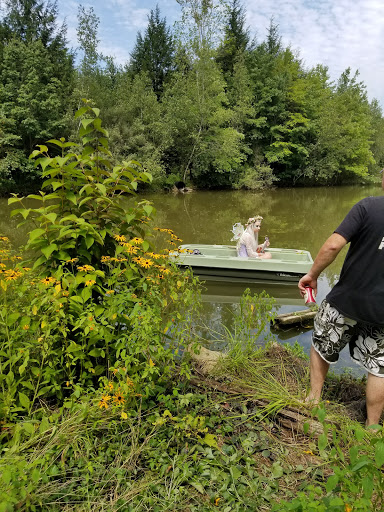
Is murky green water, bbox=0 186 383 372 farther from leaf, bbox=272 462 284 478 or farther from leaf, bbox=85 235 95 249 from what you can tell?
leaf, bbox=85 235 95 249

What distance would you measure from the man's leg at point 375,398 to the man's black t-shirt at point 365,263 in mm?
384

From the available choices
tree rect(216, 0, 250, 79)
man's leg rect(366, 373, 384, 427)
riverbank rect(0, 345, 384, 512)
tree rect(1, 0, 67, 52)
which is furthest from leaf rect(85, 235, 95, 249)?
tree rect(216, 0, 250, 79)

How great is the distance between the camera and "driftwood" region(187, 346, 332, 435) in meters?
2.04

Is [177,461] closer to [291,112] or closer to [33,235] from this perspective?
[33,235]

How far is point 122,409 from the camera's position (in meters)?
1.75

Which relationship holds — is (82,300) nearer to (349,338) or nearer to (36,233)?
(36,233)

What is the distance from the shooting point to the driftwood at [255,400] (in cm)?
204

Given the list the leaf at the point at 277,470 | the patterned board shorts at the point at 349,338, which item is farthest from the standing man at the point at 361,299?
the leaf at the point at 277,470

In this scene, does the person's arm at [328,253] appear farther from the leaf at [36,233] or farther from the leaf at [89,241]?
the leaf at [36,233]

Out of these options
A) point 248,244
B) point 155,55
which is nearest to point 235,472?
point 248,244

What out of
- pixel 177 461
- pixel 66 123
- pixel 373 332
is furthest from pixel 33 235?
pixel 66 123

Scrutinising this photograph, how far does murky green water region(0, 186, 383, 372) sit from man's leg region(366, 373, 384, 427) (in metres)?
1.68

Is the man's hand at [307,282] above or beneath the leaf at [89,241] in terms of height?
beneath

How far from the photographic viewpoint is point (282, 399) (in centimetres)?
222
